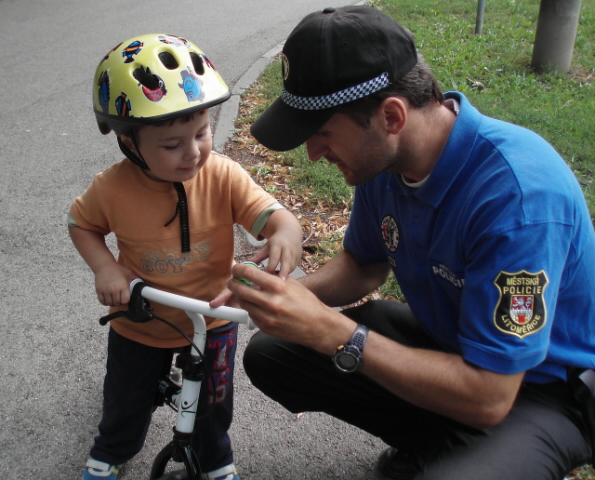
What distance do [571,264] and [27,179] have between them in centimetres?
443

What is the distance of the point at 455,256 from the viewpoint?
2031 mm

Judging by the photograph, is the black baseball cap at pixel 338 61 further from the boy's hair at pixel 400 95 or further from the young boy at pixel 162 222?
the young boy at pixel 162 222

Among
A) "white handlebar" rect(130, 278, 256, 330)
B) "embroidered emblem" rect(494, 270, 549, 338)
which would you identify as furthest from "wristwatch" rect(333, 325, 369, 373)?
"embroidered emblem" rect(494, 270, 549, 338)

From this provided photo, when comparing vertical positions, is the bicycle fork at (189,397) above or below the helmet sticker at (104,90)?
below

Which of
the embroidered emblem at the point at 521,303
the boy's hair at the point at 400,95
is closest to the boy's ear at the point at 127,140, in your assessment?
the boy's hair at the point at 400,95

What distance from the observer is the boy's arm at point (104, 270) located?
2109 millimetres

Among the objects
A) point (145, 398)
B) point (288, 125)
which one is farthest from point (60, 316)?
point (288, 125)

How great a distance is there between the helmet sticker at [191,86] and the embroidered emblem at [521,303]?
109 cm

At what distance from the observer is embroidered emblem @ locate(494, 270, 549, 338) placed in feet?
5.87

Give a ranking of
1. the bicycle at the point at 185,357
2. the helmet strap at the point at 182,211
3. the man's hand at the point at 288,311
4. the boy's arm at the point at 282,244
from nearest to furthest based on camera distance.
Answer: the man's hand at the point at 288,311
the bicycle at the point at 185,357
the boy's arm at the point at 282,244
the helmet strap at the point at 182,211

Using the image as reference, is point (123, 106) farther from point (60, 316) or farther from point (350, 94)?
point (60, 316)

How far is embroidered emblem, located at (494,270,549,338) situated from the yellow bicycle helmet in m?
1.09

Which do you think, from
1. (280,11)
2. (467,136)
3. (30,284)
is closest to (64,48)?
(280,11)

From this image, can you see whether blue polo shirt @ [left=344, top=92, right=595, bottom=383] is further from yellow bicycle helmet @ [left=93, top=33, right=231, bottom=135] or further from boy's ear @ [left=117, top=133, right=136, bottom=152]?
boy's ear @ [left=117, top=133, right=136, bottom=152]
